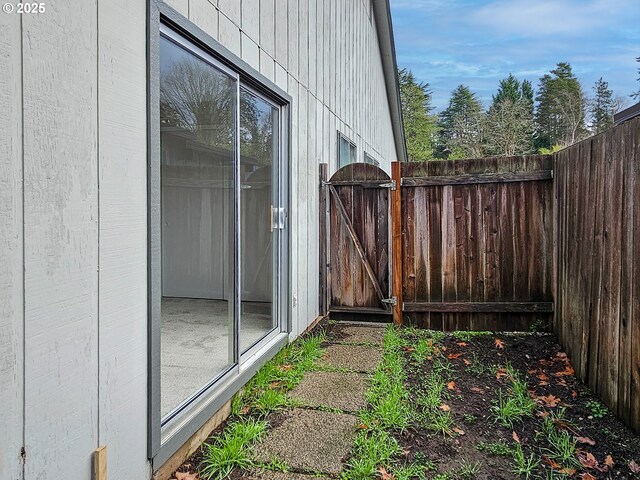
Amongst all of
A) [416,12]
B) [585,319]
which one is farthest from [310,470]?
[416,12]

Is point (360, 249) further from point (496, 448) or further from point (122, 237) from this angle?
point (122, 237)

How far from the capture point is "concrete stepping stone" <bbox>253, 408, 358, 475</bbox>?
222cm

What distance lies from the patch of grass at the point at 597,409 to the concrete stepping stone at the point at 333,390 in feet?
4.43

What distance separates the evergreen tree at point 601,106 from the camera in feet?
90.7

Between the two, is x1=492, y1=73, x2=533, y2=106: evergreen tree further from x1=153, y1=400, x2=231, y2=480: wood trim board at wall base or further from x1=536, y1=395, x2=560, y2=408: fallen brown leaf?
x1=153, y1=400, x2=231, y2=480: wood trim board at wall base

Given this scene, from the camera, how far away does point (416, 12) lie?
3797 centimetres

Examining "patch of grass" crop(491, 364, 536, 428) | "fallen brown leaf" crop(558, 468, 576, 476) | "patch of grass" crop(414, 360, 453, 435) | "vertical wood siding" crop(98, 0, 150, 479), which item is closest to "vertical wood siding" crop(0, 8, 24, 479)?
"vertical wood siding" crop(98, 0, 150, 479)

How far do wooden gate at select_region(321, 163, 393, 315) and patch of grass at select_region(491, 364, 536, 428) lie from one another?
1.95 m

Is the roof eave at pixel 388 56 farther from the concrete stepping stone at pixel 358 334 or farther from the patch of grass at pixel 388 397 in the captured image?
the patch of grass at pixel 388 397

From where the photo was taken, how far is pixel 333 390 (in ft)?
10.2

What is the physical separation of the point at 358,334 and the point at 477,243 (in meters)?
1.50

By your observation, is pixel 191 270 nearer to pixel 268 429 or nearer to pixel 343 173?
pixel 343 173

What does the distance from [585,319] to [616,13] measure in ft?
118

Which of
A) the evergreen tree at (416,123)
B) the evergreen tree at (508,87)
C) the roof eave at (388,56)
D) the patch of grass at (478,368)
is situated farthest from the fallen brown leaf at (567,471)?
the evergreen tree at (508,87)
